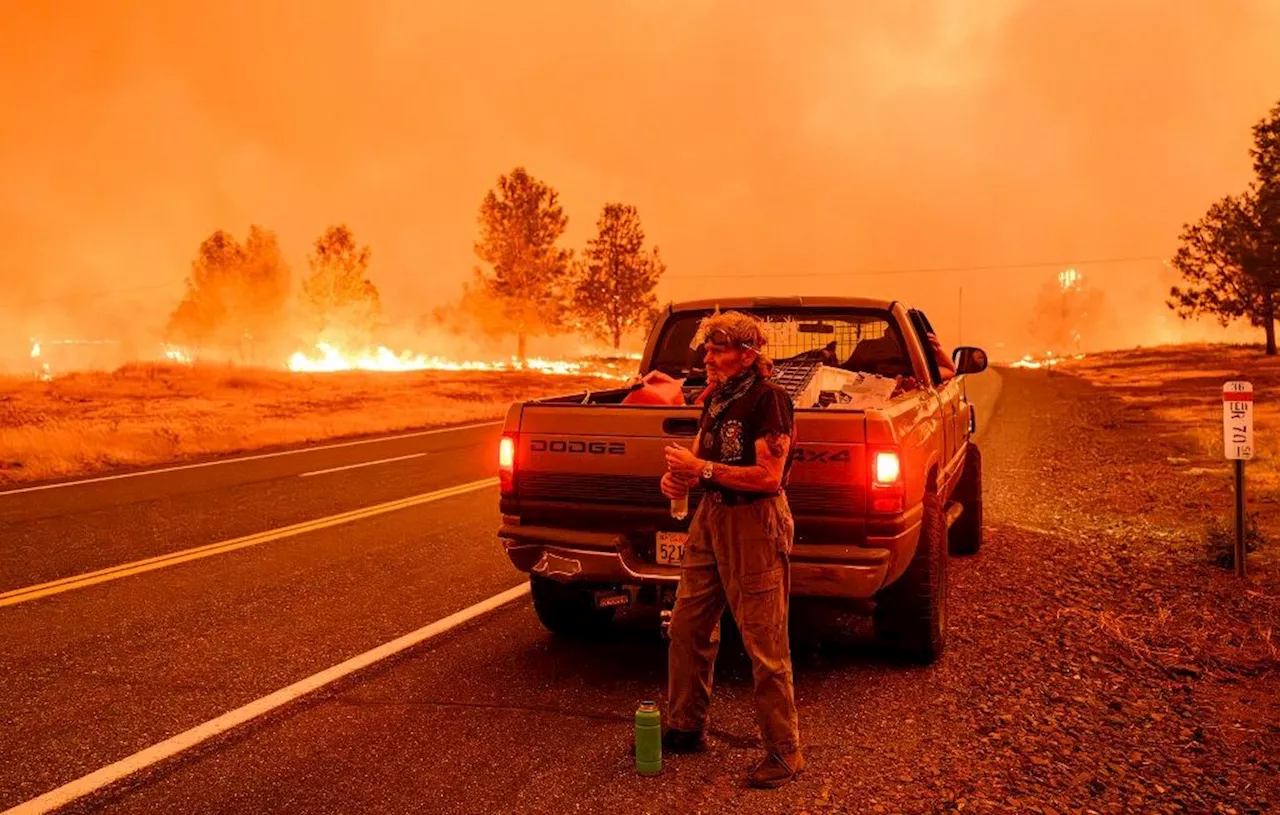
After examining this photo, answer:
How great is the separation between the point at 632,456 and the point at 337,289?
65.1m

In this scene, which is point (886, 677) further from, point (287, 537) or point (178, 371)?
point (178, 371)

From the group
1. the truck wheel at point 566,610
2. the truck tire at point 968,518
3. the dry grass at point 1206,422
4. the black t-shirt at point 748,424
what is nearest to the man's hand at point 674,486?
the black t-shirt at point 748,424

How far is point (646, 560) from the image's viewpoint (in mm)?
5027

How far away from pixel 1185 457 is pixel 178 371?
31.5m

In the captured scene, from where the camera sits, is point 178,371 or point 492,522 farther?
point 178,371

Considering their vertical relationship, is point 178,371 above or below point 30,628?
above

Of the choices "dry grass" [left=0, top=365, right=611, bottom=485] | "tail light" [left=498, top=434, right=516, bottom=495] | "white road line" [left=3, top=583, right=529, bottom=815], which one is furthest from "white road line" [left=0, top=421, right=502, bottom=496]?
"tail light" [left=498, top=434, right=516, bottom=495]

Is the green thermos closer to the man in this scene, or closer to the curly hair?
the man

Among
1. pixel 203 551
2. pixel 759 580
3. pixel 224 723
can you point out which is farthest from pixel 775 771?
pixel 203 551

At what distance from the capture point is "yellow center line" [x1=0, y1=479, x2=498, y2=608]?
7.17 meters

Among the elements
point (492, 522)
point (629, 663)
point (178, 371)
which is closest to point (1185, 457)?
point (492, 522)

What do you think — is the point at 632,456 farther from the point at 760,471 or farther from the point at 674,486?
the point at 760,471

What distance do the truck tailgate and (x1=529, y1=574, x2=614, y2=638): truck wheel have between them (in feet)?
2.47

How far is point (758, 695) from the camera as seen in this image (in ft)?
13.1
